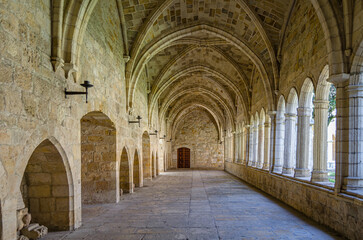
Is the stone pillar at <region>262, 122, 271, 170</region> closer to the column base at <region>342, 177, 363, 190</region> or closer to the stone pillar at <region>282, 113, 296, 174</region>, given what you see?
the stone pillar at <region>282, 113, 296, 174</region>

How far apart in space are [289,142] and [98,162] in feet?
17.1

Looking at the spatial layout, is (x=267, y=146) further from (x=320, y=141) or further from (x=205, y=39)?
(x=205, y=39)

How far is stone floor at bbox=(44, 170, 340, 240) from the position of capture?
4.40m

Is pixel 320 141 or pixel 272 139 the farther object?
pixel 272 139

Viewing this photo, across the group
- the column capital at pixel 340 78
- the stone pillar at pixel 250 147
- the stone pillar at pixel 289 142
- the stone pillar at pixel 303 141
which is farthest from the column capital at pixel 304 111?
the stone pillar at pixel 250 147

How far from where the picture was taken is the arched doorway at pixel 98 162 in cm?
678

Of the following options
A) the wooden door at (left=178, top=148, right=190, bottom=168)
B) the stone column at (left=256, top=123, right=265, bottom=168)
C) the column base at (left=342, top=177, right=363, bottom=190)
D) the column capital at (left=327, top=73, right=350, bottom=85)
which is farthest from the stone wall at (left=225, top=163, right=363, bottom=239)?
the wooden door at (left=178, top=148, right=190, bottom=168)

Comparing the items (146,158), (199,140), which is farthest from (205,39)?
(199,140)

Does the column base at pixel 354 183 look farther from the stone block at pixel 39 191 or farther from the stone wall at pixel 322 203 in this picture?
the stone block at pixel 39 191

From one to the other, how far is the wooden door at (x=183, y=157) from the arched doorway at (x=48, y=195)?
19.6 m

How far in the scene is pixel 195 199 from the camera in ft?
24.9

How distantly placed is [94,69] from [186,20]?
4757 millimetres

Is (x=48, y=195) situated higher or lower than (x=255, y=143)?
lower

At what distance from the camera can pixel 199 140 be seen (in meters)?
23.7
